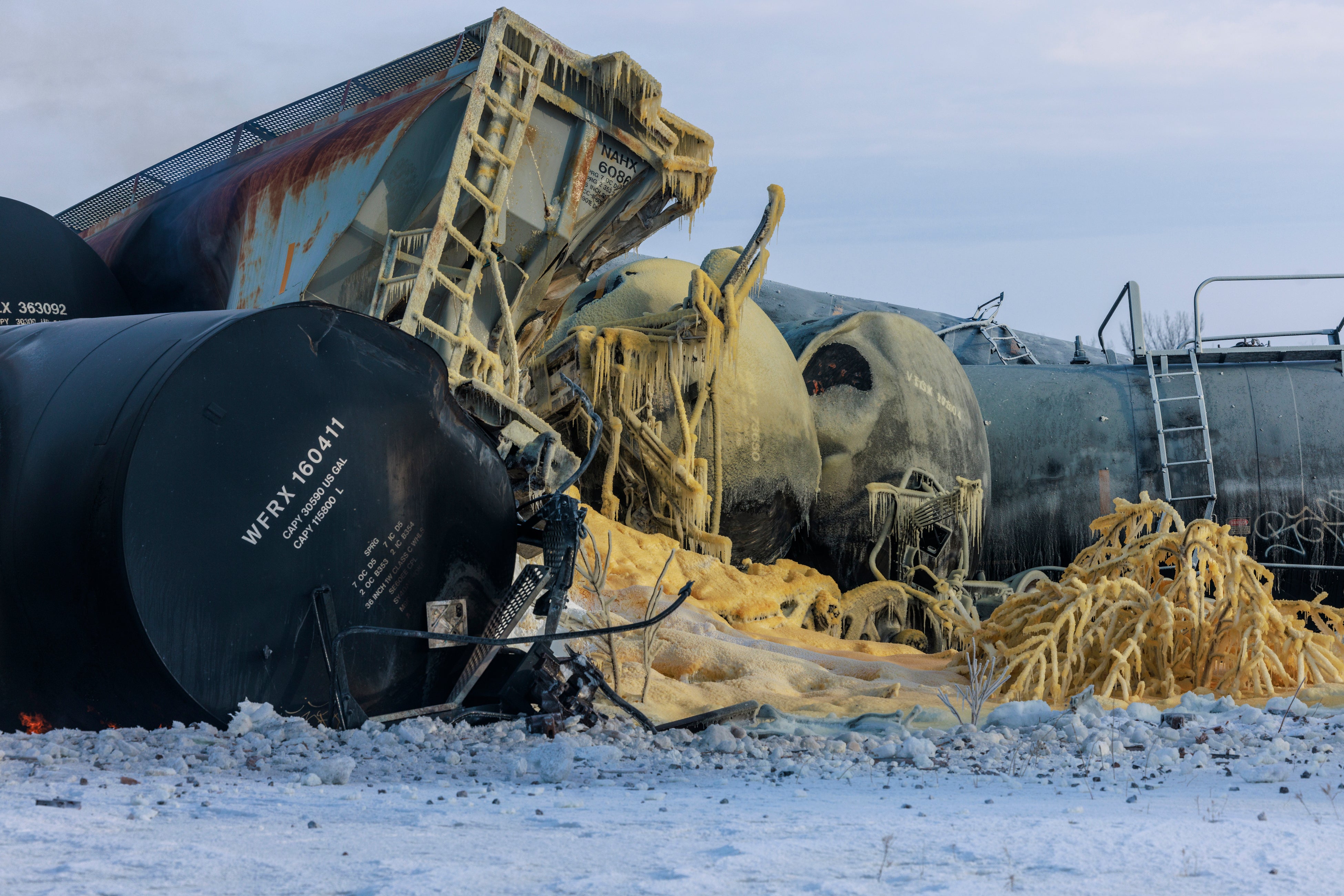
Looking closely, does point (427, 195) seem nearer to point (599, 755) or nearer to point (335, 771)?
point (599, 755)

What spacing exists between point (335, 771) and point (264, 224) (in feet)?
14.9

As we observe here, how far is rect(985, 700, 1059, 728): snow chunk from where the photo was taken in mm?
4281

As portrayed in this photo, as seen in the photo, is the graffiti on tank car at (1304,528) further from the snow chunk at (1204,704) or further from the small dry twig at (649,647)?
the small dry twig at (649,647)

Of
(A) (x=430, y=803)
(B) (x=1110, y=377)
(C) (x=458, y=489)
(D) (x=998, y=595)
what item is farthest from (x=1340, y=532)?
(A) (x=430, y=803)

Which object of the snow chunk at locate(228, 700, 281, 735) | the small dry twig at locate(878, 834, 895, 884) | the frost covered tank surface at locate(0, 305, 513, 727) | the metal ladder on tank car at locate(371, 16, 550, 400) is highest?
the metal ladder on tank car at locate(371, 16, 550, 400)

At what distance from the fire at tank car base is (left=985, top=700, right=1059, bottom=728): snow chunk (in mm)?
17

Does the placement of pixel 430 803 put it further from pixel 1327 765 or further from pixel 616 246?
pixel 616 246

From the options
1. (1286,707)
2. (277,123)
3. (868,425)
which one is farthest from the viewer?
(868,425)

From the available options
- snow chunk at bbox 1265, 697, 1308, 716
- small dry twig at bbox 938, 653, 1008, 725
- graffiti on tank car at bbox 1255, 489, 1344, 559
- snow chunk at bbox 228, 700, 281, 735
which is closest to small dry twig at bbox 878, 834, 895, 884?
small dry twig at bbox 938, 653, 1008, 725

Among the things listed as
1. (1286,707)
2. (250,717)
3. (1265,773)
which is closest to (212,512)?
(250,717)

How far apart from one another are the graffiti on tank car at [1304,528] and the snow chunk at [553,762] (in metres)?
10.5

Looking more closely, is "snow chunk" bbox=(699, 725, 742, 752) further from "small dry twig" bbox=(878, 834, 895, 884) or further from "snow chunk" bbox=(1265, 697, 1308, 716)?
"snow chunk" bbox=(1265, 697, 1308, 716)

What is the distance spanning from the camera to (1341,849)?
7.58 feet

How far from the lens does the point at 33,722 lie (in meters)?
3.41
